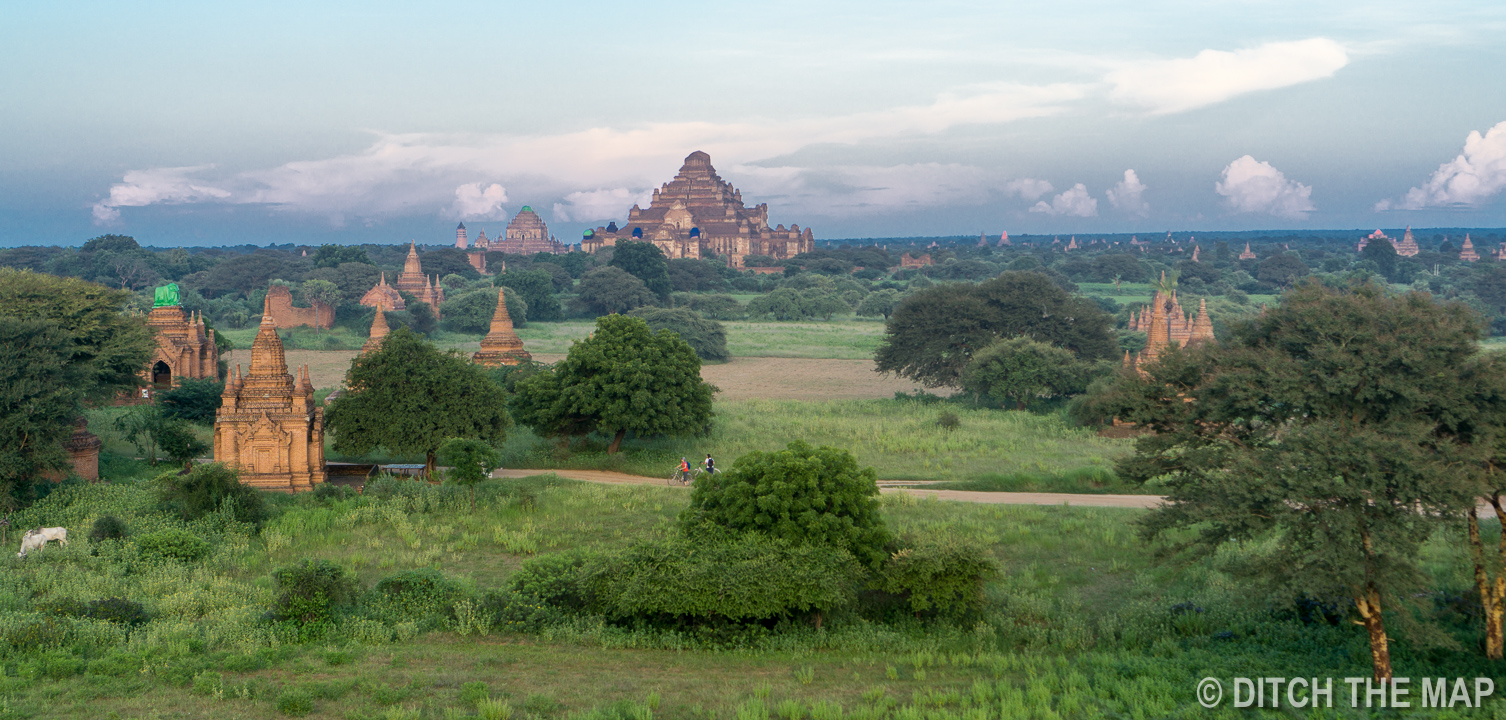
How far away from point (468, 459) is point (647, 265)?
2928 inches

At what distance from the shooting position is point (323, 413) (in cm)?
2567

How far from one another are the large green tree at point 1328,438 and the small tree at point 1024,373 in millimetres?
23006

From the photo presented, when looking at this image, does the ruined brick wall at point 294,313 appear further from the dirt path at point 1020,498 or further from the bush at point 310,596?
the bush at point 310,596

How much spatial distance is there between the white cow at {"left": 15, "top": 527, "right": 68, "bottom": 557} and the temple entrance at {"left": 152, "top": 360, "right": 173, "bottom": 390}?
21.4 m

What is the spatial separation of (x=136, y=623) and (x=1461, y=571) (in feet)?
63.1

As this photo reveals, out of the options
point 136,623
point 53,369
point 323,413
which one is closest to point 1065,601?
point 136,623

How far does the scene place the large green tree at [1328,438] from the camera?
1198 centimetres

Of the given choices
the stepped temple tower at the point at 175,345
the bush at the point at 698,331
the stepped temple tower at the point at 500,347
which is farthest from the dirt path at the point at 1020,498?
the bush at the point at 698,331

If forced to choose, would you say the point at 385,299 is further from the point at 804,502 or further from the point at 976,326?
the point at 804,502

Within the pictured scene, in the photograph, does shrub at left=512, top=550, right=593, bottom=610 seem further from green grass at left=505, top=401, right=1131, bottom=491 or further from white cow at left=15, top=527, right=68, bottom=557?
green grass at left=505, top=401, right=1131, bottom=491

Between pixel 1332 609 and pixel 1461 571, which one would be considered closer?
pixel 1332 609

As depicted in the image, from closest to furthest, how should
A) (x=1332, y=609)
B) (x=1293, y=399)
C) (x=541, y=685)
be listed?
(x=541, y=685), (x=1293, y=399), (x=1332, y=609)

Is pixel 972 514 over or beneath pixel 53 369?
beneath

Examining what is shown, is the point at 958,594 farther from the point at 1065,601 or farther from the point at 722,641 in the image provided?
the point at 722,641
